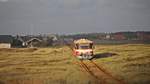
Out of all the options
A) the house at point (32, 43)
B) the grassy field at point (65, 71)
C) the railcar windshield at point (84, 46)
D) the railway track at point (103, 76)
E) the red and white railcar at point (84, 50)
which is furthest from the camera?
the house at point (32, 43)

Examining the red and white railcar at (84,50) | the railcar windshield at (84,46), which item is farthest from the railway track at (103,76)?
the railcar windshield at (84,46)

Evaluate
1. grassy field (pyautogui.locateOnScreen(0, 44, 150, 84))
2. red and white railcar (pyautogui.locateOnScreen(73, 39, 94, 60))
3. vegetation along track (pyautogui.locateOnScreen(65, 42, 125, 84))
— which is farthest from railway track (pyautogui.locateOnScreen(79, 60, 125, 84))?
red and white railcar (pyautogui.locateOnScreen(73, 39, 94, 60))

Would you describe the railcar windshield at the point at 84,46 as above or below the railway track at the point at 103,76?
above

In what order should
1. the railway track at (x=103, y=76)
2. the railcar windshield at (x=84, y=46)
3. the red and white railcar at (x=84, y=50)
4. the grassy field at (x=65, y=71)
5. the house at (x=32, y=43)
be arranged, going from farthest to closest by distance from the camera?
the house at (x=32, y=43)
the railcar windshield at (x=84, y=46)
the red and white railcar at (x=84, y=50)
the grassy field at (x=65, y=71)
the railway track at (x=103, y=76)

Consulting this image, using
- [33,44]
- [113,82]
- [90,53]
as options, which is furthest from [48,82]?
[33,44]

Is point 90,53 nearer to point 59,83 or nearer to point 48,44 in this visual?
point 59,83

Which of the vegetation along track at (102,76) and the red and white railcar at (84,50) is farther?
the red and white railcar at (84,50)

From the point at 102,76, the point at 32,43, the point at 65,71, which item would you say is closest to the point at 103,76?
the point at 102,76

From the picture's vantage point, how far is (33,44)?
259ft

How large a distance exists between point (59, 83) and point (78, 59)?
1801 cm

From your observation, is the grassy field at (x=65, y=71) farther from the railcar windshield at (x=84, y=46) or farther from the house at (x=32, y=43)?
the house at (x=32, y=43)

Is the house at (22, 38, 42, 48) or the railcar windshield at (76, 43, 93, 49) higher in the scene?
the railcar windshield at (76, 43, 93, 49)

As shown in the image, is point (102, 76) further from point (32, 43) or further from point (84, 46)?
point (32, 43)

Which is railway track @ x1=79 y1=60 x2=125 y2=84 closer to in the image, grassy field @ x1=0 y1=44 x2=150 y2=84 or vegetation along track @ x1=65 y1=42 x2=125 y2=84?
vegetation along track @ x1=65 y1=42 x2=125 y2=84
